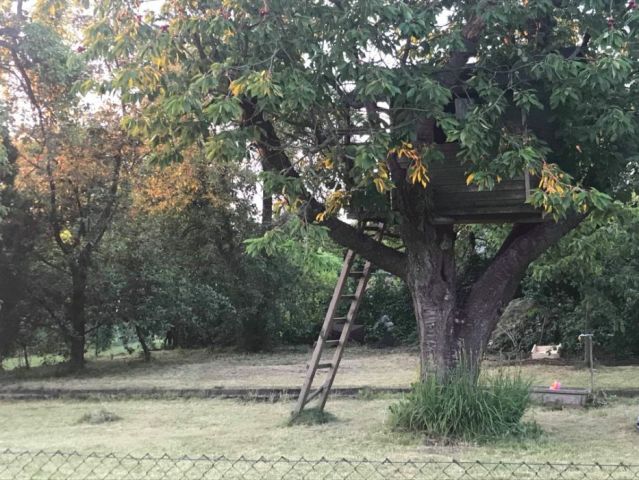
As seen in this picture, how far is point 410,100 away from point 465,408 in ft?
11.8

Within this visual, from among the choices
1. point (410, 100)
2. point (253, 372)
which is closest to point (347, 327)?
point (410, 100)

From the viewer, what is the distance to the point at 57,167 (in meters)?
16.3

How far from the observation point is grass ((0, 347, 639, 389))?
46.6 ft

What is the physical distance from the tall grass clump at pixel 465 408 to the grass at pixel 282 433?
211mm

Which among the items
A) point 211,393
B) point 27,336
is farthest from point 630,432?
point 27,336

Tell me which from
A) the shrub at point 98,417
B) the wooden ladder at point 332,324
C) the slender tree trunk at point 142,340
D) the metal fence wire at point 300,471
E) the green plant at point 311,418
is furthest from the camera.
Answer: the slender tree trunk at point 142,340

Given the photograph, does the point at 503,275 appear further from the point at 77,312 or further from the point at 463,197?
the point at 77,312

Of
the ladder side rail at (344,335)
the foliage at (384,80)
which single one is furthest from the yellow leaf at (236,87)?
the ladder side rail at (344,335)

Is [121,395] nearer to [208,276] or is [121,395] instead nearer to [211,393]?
[211,393]

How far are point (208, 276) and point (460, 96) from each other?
14.1 m

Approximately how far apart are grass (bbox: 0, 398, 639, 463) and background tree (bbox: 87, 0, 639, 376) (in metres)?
1.38

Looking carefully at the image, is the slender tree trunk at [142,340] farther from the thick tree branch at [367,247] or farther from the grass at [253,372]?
the thick tree branch at [367,247]

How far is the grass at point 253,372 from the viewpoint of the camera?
1422cm

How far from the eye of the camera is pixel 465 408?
7.91m
